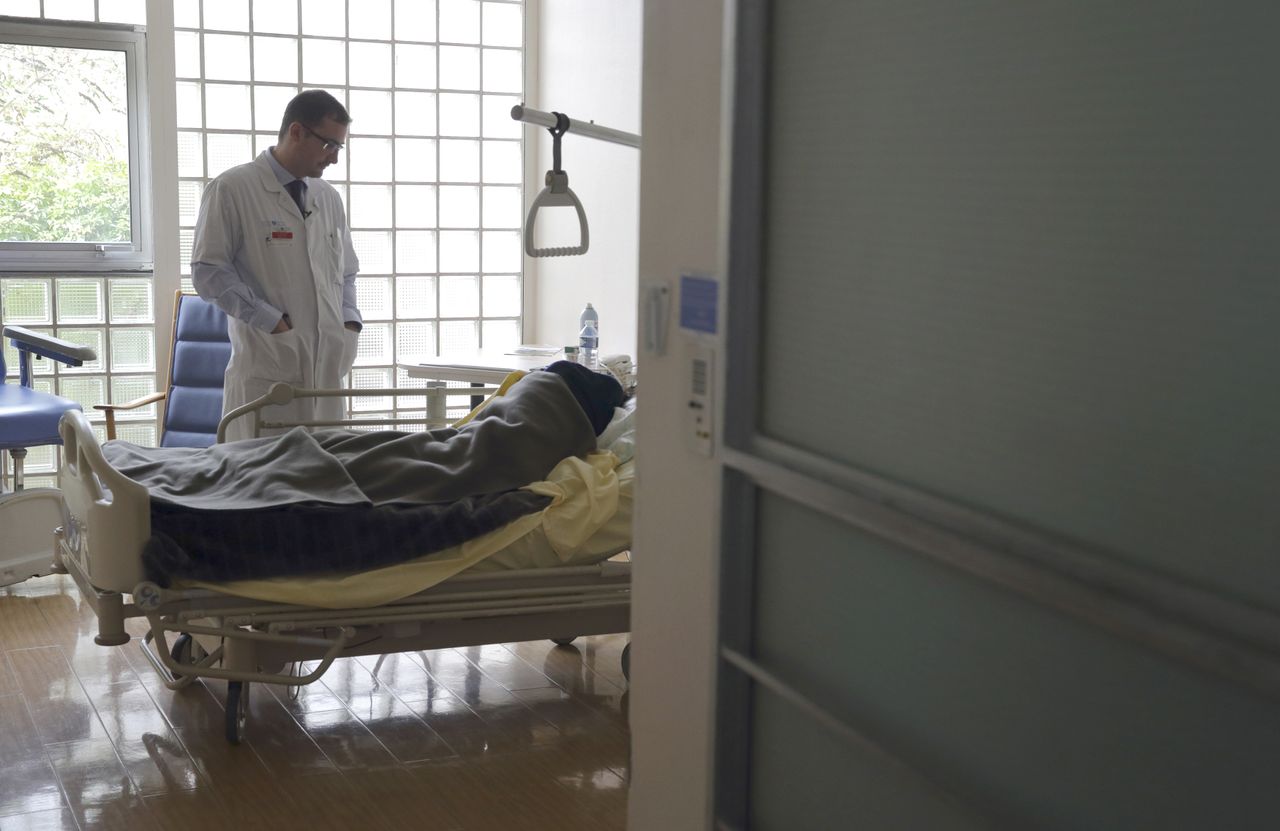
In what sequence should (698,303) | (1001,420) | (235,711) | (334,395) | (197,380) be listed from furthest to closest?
1. (197,380)
2. (334,395)
3. (235,711)
4. (698,303)
5. (1001,420)

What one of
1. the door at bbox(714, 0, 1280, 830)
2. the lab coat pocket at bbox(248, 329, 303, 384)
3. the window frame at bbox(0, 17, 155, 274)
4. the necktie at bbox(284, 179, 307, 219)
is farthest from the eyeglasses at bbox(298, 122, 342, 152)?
the door at bbox(714, 0, 1280, 830)

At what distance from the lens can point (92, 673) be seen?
3418mm

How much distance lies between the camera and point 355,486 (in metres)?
2.97

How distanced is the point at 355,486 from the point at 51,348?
6.20 feet

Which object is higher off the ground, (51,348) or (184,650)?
(51,348)

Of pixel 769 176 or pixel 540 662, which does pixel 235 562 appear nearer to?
pixel 540 662

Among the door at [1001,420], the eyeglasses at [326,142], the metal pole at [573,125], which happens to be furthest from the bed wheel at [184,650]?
the door at [1001,420]

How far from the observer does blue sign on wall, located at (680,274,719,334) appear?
1.71m

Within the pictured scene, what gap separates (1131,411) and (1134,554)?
0.12 metres

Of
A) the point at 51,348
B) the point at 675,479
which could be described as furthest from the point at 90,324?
the point at 675,479

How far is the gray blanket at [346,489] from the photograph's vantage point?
279 cm

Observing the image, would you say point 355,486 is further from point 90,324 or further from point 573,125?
point 90,324

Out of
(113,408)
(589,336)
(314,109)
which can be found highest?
(314,109)

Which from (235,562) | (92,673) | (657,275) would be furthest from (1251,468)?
(92,673)
